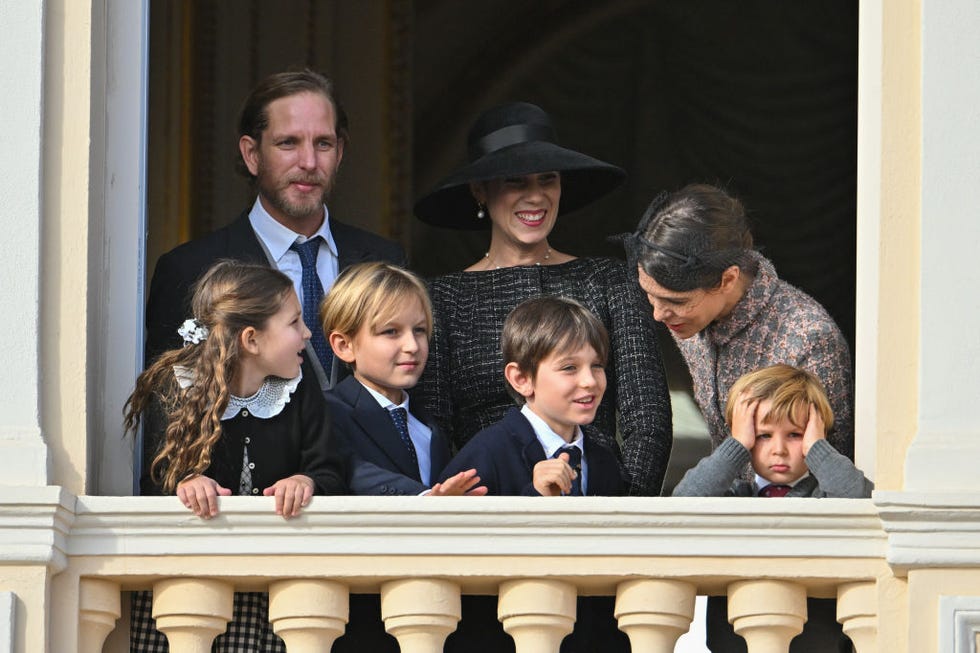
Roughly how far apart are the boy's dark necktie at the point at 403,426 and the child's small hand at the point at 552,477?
405mm

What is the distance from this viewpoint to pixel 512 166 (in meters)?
7.51

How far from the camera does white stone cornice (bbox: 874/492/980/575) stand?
21.0 ft

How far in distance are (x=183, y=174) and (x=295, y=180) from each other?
2903 millimetres

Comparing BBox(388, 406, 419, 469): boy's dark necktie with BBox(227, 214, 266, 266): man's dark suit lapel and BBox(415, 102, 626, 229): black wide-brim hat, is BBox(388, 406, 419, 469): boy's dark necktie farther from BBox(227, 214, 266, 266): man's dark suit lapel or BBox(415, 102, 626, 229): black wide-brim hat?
BBox(415, 102, 626, 229): black wide-brim hat

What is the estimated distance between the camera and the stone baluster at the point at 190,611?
6.52 meters

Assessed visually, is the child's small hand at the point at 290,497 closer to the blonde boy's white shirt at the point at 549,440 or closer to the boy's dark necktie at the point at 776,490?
the blonde boy's white shirt at the point at 549,440

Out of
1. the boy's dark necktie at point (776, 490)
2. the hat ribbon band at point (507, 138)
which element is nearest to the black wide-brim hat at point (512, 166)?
the hat ribbon band at point (507, 138)

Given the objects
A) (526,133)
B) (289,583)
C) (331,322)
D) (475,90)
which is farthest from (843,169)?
(289,583)

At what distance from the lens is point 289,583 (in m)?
6.53

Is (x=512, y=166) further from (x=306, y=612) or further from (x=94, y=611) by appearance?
(x=94, y=611)

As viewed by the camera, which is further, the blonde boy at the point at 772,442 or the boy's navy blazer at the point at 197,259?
the boy's navy blazer at the point at 197,259

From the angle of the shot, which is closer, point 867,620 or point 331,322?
point 867,620

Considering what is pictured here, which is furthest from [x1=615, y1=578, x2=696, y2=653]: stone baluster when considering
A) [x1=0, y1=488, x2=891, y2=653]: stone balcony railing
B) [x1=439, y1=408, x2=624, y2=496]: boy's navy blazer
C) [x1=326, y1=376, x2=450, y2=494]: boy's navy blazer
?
[x1=326, y1=376, x2=450, y2=494]: boy's navy blazer

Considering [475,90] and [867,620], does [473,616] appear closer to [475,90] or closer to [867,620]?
[867,620]
